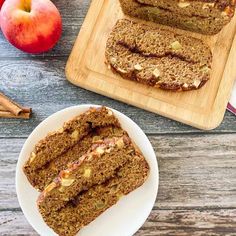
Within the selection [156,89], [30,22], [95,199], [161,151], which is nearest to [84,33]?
[30,22]

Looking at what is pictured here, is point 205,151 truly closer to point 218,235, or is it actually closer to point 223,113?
point 223,113

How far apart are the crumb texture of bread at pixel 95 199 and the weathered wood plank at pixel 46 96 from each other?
0.21 m

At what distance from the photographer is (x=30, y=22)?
2.36 metres

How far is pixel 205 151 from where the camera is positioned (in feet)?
8.02

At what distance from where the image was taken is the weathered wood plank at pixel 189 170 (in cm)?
241

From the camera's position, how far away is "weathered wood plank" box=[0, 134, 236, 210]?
2.41 metres

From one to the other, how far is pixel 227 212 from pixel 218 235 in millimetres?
90

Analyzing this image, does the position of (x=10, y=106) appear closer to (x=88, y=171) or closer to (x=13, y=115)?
(x=13, y=115)

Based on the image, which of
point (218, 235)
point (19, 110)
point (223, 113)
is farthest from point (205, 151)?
point (19, 110)

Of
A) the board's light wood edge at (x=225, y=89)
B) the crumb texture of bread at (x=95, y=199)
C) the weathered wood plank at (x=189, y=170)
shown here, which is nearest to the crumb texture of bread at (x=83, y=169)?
the crumb texture of bread at (x=95, y=199)

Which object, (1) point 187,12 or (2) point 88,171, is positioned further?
(1) point 187,12

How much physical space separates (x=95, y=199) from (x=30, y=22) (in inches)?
26.1

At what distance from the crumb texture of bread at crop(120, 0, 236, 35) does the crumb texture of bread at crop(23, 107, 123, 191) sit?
0.42 metres

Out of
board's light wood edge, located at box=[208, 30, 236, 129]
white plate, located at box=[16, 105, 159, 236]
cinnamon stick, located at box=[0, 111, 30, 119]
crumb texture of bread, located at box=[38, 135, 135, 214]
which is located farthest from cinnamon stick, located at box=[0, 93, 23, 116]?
board's light wood edge, located at box=[208, 30, 236, 129]
